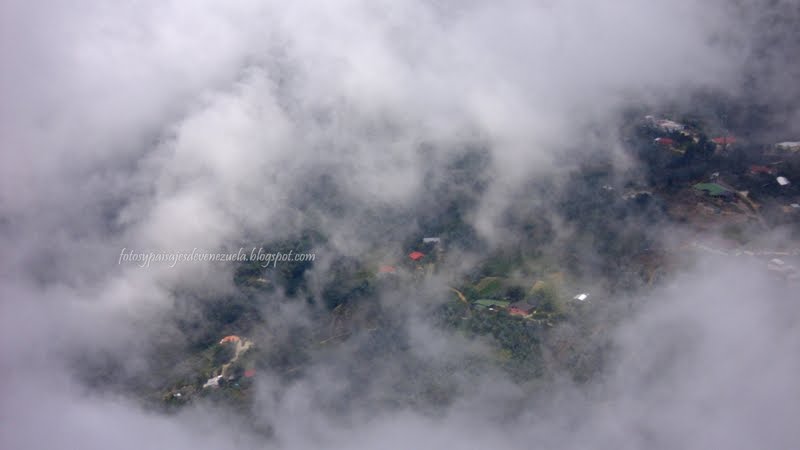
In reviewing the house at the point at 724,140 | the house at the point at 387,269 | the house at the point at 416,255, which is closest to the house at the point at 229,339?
the house at the point at 387,269

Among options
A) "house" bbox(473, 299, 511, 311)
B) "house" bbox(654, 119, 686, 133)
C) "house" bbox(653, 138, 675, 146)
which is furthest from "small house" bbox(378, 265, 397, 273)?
"house" bbox(654, 119, 686, 133)

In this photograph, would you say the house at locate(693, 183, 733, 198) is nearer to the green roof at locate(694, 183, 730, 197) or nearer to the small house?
the green roof at locate(694, 183, 730, 197)

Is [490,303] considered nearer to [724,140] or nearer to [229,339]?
[229,339]

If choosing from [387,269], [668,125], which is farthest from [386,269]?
[668,125]

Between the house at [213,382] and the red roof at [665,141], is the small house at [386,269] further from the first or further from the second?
the red roof at [665,141]

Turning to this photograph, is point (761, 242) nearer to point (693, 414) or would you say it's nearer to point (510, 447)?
point (693, 414)

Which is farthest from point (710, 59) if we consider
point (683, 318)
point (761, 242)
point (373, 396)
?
point (373, 396)
